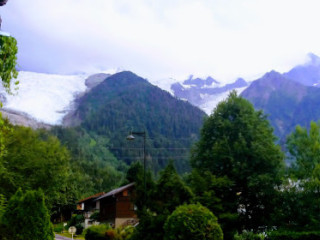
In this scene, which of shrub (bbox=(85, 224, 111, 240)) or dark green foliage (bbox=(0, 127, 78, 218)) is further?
shrub (bbox=(85, 224, 111, 240))

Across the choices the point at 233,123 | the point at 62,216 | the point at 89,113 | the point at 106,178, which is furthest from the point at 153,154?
the point at 233,123

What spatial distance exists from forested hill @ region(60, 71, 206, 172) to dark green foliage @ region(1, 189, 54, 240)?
117898mm

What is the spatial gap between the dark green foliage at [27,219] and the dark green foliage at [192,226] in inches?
305

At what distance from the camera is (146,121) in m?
173

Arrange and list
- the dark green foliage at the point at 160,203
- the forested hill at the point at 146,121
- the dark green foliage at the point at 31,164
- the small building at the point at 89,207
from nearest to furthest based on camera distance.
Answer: the dark green foliage at the point at 160,203
the dark green foliage at the point at 31,164
the small building at the point at 89,207
the forested hill at the point at 146,121

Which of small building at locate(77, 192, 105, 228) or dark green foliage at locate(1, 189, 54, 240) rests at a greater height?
dark green foliage at locate(1, 189, 54, 240)

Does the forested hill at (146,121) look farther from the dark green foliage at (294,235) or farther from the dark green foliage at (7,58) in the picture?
the dark green foliage at (7,58)

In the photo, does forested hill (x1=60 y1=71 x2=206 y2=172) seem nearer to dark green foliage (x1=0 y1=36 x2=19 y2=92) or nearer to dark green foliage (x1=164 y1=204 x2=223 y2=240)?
dark green foliage (x1=164 y1=204 x2=223 y2=240)

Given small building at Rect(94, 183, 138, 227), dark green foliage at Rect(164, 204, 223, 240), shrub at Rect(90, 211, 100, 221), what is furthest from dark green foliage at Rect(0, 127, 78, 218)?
shrub at Rect(90, 211, 100, 221)

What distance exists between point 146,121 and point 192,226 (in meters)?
155

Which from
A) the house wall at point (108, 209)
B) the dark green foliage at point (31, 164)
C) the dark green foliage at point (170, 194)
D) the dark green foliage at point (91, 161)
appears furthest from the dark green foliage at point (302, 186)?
the dark green foliage at point (91, 161)

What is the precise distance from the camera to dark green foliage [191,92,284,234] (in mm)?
26953

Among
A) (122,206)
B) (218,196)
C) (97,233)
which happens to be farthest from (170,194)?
(122,206)

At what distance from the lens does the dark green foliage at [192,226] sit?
17.6m
